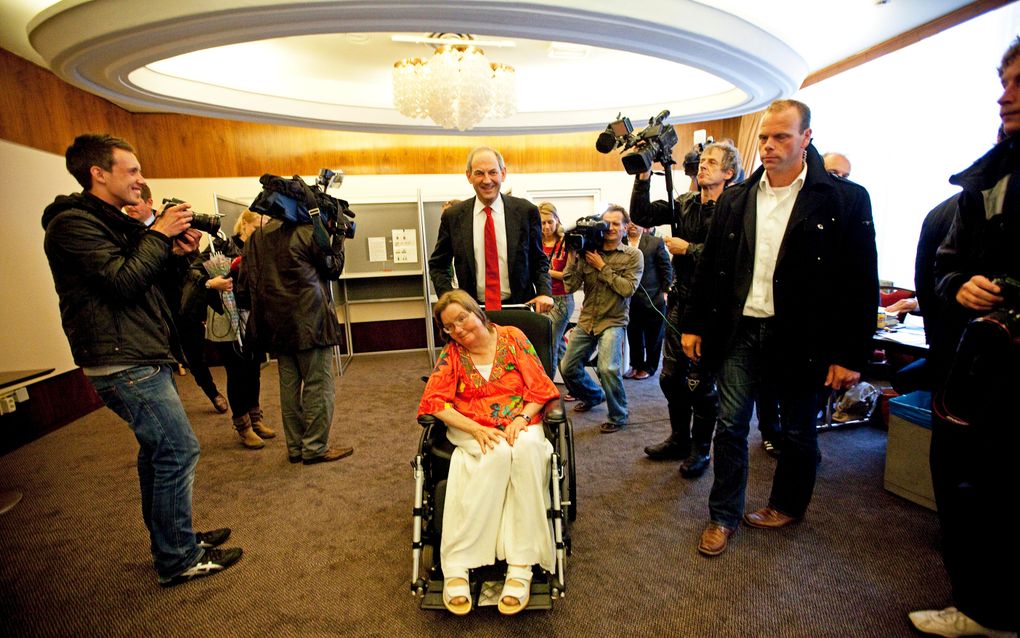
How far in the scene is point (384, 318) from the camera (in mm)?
6301

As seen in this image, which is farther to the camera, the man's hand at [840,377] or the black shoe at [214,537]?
the black shoe at [214,537]

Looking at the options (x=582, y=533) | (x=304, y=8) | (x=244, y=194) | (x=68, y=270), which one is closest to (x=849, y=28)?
(x=304, y=8)

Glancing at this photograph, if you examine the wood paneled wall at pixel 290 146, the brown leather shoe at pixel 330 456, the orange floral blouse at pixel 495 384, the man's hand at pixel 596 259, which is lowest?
the brown leather shoe at pixel 330 456

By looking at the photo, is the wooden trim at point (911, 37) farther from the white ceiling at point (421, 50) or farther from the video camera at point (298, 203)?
the video camera at point (298, 203)

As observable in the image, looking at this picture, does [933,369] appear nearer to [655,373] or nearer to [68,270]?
[655,373]

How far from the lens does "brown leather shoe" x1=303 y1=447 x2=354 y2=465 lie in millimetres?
2992

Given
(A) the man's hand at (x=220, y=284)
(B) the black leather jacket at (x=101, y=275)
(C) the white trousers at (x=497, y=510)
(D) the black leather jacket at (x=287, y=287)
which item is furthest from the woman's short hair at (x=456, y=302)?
(A) the man's hand at (x=220, y=284)

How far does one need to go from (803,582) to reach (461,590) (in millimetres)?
1279

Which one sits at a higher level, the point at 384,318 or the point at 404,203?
the point at 404,203

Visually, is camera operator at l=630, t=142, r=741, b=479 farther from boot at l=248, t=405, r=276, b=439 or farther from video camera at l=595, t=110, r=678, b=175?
boot at l=248, t=405, r=276, b=439

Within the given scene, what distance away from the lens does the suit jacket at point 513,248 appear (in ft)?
8.50

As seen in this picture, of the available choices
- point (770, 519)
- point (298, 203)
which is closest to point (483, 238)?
point (298, 203)

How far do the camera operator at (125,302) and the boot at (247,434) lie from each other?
145 centimetres

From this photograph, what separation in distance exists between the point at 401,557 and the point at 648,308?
10.4 ft
